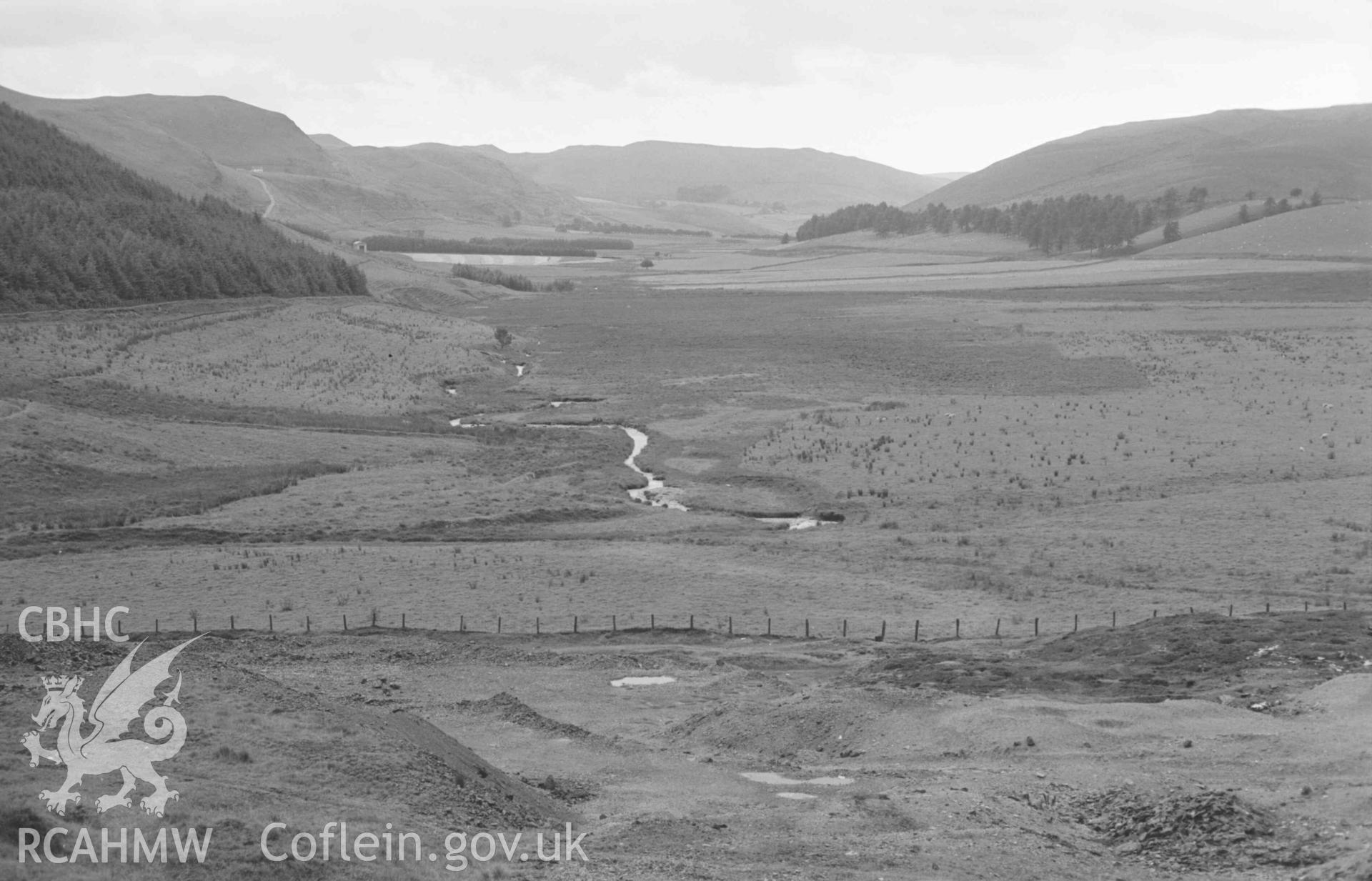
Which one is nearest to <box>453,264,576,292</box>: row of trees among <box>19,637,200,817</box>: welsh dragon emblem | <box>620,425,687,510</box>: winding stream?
<box>620,425,687,510</box>: winding stream

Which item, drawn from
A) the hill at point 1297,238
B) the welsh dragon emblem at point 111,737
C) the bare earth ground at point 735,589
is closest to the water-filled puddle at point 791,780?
the bare earth ground at point 735,589

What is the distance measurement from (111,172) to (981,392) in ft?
282

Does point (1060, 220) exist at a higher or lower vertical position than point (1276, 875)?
higher

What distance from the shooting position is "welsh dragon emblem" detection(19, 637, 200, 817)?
50.0 ft

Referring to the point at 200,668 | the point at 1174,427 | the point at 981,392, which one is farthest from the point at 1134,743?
the point at 981,392

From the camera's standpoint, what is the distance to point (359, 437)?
192 ft

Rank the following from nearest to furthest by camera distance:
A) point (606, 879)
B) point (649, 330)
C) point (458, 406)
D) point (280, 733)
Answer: point (606, 879), point (280, 733), point (458, 406), point (649, 330)

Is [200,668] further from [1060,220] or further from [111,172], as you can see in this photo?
[1060,220]

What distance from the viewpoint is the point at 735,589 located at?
35.2 metres

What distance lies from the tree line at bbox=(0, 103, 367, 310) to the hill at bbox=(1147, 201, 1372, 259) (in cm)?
9908

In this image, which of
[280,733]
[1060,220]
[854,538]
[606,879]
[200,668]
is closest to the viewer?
[606,879]

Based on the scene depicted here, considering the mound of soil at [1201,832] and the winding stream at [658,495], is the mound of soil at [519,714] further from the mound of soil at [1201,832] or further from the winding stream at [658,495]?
the winding stream at [658,495]

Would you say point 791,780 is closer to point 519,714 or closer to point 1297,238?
point 519,714

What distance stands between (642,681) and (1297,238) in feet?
492
